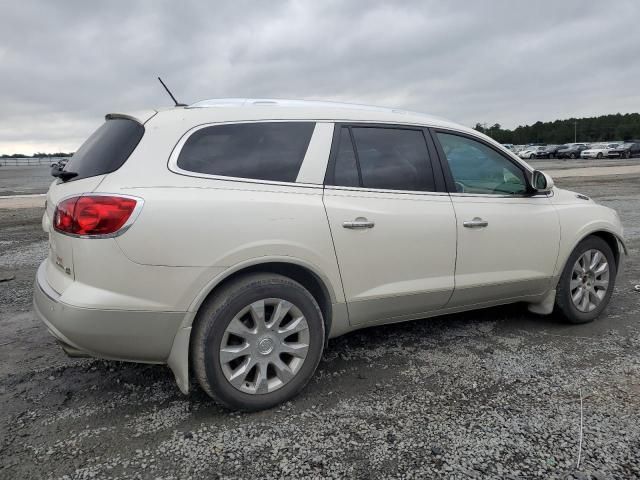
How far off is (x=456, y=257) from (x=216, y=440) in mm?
1935

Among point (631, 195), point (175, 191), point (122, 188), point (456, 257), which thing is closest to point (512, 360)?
point (456, 257)

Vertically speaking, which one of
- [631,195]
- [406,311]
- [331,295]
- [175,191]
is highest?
[175,191]

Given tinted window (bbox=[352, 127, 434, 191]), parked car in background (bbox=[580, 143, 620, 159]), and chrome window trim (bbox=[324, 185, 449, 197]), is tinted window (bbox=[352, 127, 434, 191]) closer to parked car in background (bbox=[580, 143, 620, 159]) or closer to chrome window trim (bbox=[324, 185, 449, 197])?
chrome window trim (bbox=[324, 185, 449, 197])

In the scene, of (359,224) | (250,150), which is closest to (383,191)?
(359,224)

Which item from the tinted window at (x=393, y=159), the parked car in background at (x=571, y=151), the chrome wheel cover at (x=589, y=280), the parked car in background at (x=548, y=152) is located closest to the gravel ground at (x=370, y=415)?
the chrome wheel cover at (x=589, y=280)

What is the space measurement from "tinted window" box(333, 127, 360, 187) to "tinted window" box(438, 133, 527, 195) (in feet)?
2.62

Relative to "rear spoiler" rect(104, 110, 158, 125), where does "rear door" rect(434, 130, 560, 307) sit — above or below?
below

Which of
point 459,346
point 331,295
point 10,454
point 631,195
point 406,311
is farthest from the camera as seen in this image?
point 631,195

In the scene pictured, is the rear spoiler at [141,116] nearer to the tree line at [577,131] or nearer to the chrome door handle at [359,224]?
the chrome door handle at [359,224]

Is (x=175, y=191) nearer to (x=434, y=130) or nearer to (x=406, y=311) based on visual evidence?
(x=406, y=311)

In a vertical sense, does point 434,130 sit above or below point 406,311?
above

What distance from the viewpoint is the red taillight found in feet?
7.99

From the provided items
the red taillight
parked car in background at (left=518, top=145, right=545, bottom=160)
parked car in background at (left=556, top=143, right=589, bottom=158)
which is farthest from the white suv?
parked car in background at (left=518, top=145, right=545, bottom=160)

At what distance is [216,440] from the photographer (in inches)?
101
